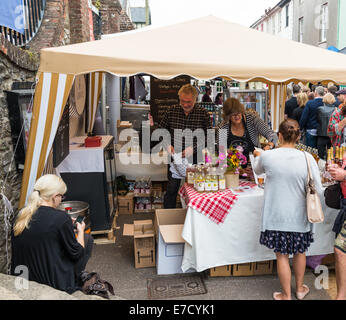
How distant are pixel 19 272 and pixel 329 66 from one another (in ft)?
10.6

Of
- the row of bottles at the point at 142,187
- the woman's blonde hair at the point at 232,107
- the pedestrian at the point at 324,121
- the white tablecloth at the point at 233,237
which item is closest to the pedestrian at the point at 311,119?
the pedestrian at the point at 324,121

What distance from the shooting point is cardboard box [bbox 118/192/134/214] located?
19.2 ft

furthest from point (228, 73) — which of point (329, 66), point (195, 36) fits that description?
point (329, 66)

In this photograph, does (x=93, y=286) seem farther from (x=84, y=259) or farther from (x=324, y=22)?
(x=324, y=22)

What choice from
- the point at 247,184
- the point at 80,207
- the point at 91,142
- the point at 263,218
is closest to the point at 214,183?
the point at 247,184

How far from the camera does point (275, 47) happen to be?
3.66 meters

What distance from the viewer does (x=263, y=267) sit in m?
3.88

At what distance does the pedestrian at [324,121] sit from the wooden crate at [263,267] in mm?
4228

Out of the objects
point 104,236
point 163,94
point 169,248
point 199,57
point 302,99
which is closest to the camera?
point 199,57

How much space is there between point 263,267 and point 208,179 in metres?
1.16

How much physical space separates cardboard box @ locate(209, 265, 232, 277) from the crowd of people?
563 millimetres

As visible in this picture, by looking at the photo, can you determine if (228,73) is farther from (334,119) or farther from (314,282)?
(334,119)

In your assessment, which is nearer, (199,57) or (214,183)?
(199,57)

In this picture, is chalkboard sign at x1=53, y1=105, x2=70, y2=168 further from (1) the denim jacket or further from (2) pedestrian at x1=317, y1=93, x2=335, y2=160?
(1) the denim jacket
